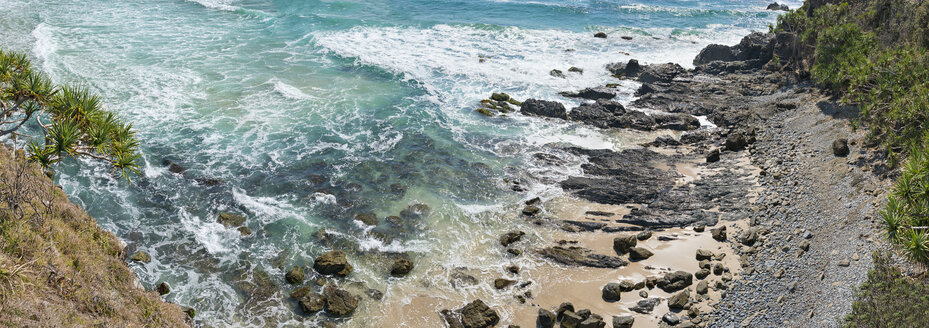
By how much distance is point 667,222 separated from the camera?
21.9 meters

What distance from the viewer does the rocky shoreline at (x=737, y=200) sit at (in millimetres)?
16500

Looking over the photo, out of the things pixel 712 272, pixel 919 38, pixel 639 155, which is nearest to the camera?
pixel 712 272

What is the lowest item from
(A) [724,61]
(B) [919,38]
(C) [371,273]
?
(C) [371,273]

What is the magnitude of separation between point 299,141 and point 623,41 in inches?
1467

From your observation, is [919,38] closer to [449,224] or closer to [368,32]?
[449,224]

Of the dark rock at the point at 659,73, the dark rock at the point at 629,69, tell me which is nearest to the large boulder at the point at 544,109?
the dark rock at the point at 659,73

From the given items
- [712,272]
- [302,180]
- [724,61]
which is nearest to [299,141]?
[302,180]

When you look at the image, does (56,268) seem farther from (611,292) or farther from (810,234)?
(810,234)

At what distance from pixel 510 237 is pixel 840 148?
14900 mm

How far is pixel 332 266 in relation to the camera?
19.1 meters

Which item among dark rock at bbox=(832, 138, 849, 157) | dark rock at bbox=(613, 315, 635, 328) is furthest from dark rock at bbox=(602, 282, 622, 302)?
dark rock at bbox=(832, 138, 849, 157)

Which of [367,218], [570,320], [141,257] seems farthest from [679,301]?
[141,257]

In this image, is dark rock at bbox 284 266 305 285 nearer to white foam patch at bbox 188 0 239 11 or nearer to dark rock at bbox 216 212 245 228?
dark rock at bbox 216 212 245 228

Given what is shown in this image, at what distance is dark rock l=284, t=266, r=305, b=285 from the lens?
18750 millimetres
